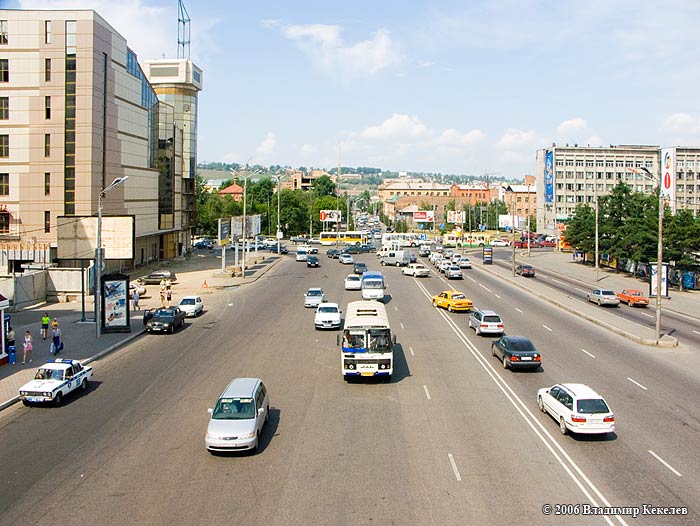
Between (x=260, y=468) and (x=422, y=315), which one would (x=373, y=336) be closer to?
(x=260, y=468)

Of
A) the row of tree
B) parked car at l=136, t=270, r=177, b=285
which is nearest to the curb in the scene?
the row of tree

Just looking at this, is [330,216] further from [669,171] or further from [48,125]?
[48,125]

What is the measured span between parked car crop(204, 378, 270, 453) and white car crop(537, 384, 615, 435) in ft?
27.2

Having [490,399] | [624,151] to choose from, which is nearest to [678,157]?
[624,151]

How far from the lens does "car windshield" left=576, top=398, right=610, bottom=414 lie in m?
17.8

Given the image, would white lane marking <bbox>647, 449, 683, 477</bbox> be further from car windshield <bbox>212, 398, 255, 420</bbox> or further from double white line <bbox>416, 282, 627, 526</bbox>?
car windshield <bbox>212, 398, 255, 420</bbox>

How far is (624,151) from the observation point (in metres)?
137

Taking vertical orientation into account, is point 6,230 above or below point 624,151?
below

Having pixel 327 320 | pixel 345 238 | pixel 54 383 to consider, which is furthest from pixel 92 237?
pixel 345 238

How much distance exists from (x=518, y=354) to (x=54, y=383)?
54.4ft

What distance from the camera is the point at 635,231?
66125 mm

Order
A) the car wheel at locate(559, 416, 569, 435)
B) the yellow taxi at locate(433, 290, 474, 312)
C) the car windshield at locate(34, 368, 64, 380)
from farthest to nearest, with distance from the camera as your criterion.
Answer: the yellow taxi at locate(433, 290, 474, 312) < the car windshield at locate(34, 368, 64, 380) < the car wheel at locate(559, 416, 569, 435)

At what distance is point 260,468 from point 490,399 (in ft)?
29.9

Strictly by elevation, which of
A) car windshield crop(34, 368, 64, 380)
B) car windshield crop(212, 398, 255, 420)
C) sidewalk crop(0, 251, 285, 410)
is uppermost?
car windshield crop(212, 398, 255, 420)
